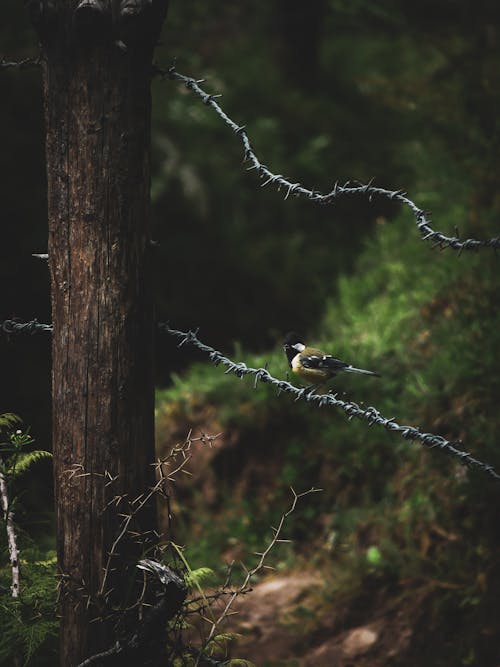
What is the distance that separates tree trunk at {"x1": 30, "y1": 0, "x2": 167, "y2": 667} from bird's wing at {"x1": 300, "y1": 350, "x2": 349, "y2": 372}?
624 mm

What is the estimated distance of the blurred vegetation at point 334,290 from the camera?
185 inches

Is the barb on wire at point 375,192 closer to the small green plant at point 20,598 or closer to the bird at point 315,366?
the bird at point 315,366

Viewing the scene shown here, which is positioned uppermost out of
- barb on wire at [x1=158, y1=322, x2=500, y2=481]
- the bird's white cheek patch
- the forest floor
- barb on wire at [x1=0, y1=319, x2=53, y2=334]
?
barb on wire at [x1=0, y1=319, x2=53, y2=334]

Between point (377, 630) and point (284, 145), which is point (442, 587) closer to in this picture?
point (377, 630)

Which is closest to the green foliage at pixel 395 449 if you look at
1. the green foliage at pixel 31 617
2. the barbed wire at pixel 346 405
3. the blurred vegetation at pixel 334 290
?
the blurred vegetation at pixel 334 290

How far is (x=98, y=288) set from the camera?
8.77 ft

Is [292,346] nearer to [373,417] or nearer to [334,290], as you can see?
[373,417]

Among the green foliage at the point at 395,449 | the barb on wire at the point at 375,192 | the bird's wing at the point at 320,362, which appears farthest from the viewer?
the green foliage at the point at 395,449

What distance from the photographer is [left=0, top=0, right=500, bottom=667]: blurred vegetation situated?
15.4ft

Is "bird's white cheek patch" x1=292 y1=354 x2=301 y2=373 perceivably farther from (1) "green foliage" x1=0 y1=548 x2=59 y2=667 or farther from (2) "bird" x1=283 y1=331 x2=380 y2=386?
(1) "green foliage" x1=0 y1=548 x2=59 y2=667

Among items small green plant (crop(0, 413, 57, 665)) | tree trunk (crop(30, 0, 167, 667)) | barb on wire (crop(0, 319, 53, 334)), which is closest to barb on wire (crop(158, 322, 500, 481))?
tree trunk (crop(30, 0, 167, 667))

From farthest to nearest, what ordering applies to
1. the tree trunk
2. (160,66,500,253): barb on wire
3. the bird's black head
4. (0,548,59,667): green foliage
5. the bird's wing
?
the bird's black head
the bird's wing
(0,548,59,667): green foliage
the tree trunk
(160,66,500,253): barb on wire

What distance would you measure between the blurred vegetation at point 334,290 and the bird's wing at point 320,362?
112 centimetres

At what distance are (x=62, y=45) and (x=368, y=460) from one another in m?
3.66
